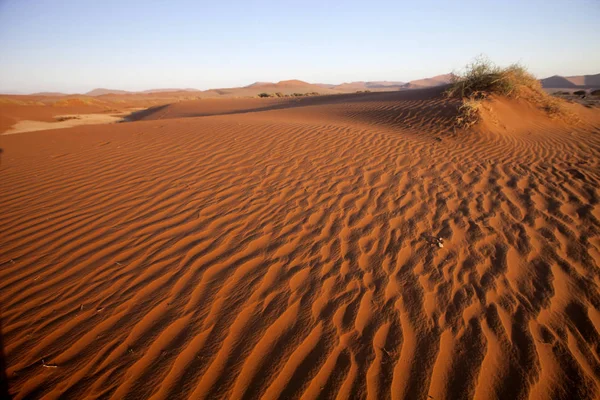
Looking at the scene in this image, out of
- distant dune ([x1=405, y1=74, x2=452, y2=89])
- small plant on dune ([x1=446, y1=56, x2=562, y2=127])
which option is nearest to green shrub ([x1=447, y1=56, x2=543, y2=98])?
small plant on dune ([x1=446, y1=56, x2=562, y2=127])

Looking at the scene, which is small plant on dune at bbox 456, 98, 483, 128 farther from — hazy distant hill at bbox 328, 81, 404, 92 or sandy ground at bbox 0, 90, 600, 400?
hazy distant hill at bbox 328, 81, 404, 92

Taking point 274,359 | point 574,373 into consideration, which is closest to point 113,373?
point 274,359

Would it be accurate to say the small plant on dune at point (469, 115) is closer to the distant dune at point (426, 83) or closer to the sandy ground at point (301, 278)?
the sandy ground at point (301, 278)

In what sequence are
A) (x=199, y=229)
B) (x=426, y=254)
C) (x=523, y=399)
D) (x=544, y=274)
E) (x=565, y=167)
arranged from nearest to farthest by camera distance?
(x=523, y=399) < (x=544, y=274) < (x=426, y=254) < (x=199, y=229) < (x=565, y=167)

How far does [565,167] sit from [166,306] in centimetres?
673

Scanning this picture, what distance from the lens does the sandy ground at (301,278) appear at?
1.76 meters

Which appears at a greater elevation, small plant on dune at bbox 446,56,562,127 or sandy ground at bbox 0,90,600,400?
small plant on dune at bbox 446,56,562,127

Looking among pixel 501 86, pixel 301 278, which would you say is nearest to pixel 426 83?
pixel 501 86

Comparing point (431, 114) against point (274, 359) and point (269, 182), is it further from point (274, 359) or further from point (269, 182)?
point (274, 359)

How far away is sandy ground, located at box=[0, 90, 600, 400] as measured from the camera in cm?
176

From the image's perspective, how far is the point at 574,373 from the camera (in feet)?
5.83

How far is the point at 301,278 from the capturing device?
8.27 ft

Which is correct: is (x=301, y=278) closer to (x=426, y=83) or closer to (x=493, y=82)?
(x=493, y=82)

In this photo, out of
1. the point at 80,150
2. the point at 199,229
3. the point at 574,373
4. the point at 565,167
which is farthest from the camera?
the point at 80,150
